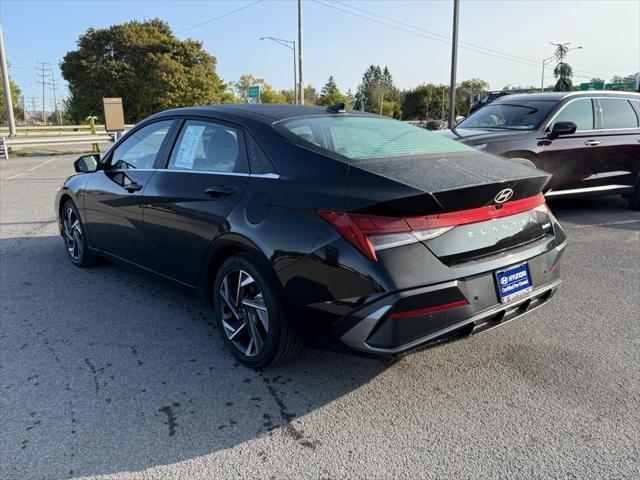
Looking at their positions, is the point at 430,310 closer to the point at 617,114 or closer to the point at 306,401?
the point at 306,401

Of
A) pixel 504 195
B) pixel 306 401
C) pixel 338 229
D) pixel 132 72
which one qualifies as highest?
pixel 132 72

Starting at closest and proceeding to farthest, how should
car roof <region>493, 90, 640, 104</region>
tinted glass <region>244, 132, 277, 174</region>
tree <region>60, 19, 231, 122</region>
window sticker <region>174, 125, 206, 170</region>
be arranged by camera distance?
tinted glass <region>244, 132, 277, 174</region> → window sticker <region>174, 125, 206, 170</region> → car roof <region>493, 90, 640, 104</region> → tree <region>60, 19, 231, 122</region>

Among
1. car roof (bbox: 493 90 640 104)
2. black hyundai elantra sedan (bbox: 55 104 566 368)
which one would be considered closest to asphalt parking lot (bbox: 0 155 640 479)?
black hyundai elantra sedan (bbox: 55 104 566 368)

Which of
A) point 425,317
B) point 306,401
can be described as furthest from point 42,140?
point 425,317

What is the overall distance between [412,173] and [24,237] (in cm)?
576

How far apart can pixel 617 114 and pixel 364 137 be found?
20.0 feet

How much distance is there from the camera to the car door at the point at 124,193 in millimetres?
4023

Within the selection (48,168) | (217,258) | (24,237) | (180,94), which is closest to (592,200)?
(217,258)

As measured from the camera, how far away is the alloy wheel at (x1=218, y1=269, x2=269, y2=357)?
120 inches

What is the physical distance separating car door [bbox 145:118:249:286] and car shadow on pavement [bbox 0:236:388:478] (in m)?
0.51

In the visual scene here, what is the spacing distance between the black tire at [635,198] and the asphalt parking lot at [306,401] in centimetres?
436

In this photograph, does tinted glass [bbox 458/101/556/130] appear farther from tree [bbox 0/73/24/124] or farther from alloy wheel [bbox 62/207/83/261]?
tree [bbox 0/73/24/124]

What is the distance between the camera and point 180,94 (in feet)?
171

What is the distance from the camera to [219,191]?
3219mm
